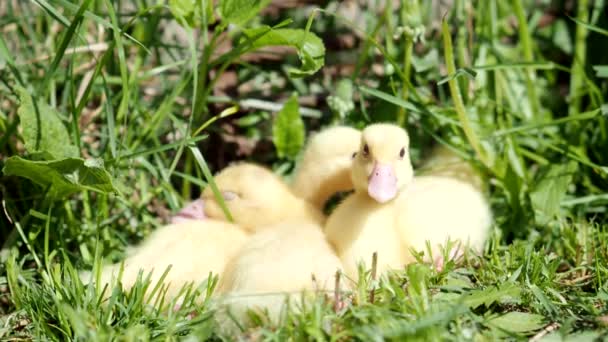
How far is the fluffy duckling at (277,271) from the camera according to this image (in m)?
1.90

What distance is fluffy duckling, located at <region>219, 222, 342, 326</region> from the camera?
190 centimetres

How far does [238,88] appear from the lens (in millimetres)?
2930

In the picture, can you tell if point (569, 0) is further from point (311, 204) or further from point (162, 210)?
point (162, 210)

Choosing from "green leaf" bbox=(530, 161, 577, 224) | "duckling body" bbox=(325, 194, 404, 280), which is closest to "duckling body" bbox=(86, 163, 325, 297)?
"duckling body" bbox=(325, 194, 404, 280)

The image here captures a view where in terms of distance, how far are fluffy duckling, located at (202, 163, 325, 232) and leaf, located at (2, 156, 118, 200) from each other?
432mm

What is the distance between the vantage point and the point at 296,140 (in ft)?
9.17

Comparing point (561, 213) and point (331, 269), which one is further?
point (561, 213)

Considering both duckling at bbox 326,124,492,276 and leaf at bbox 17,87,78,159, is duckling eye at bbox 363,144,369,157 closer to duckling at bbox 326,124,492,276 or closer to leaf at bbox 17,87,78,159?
duckling at bbox 326,124,492,276

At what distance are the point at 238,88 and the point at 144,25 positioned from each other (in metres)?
0.39

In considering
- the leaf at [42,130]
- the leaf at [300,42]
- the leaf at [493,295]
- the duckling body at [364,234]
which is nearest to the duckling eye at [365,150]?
the duckling body at [364,234]

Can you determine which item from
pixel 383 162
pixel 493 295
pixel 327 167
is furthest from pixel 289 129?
pixel 493 295

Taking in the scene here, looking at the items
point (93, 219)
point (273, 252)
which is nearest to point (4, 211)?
point (93, 219)

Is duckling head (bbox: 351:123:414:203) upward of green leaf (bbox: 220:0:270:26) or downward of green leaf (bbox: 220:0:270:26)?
downward

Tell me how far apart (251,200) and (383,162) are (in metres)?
0.48
